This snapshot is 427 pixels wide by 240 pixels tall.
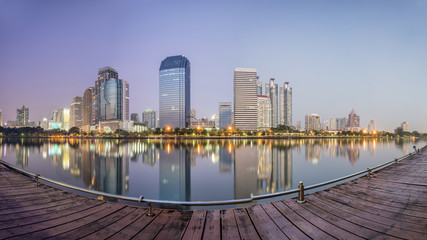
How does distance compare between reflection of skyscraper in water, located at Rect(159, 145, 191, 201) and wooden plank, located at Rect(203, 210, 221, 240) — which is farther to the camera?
reflection of skyscraper in water, located at Rect(159, 145, 191, 201)

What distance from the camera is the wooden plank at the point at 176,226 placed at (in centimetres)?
504

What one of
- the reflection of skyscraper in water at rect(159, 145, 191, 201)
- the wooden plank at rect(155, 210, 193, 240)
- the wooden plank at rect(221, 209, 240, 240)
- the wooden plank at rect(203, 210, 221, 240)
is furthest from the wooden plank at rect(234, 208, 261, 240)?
the reflection of skyscraper in water at rect(159, 145, 191, 201)

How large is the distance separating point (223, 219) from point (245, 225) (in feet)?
2.50

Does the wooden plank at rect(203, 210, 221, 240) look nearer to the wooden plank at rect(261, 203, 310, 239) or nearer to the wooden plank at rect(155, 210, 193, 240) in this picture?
the wooden plank at rect(155, 210, 193, 240)

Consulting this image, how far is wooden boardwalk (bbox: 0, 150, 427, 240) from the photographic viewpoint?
512cm

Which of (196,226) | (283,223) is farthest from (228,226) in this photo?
(283,223)

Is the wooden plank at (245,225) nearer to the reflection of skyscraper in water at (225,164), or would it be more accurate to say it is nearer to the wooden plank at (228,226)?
the wooden plank at (228,226)

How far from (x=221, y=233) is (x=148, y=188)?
1883cm

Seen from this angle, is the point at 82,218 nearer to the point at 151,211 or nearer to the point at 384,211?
the point at 151,211

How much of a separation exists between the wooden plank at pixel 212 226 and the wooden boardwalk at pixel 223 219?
1.1 inches

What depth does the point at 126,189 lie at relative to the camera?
21.3 m

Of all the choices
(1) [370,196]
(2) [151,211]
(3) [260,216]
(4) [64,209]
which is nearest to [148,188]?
(4) [64,209]

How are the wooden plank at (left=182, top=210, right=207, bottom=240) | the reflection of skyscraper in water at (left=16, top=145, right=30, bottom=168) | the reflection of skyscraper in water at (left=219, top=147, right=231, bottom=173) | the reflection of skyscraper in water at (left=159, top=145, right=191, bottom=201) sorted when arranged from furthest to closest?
the reflection of skyscraper in water at (left=16, top=145, right=30, bottom=168) < the reflection of skyscraper in water at (left=219, top=147, right=231, bottom=173) < the reflection of skyscraper in water at (left=159, top=145, right=191, bottom=201) < the wooden plank at (left=182, top=210, right=207, bottom=240)

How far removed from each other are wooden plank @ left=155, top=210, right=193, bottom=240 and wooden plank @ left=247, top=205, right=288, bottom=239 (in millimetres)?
2155
